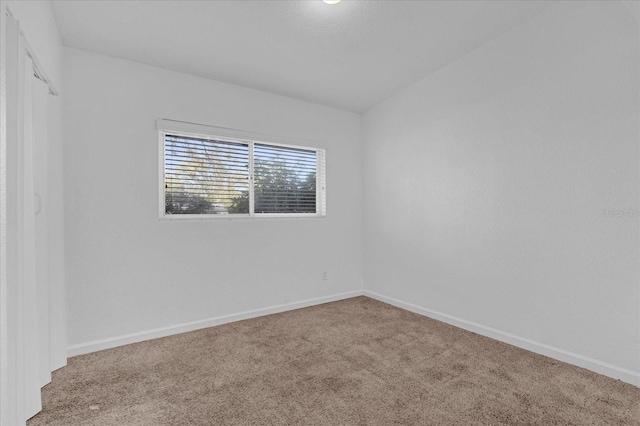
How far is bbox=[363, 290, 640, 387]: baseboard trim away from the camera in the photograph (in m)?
2.04

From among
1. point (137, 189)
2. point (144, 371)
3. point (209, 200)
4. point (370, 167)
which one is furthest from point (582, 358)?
point (137, 189)

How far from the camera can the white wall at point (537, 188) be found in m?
2.05

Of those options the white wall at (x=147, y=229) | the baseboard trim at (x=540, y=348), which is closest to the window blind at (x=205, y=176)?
the white wall at (x=147, y=229)

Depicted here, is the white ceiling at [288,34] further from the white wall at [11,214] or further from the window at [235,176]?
the window at [235,176]

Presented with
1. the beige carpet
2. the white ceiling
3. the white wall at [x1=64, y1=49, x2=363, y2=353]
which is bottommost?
the beige carpet

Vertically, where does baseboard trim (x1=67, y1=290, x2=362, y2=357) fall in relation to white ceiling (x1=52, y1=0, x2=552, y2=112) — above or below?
below

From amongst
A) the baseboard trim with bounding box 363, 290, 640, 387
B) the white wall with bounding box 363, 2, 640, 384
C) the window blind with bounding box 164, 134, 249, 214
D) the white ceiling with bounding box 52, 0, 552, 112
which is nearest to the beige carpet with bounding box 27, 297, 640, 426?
the baseboard trim with bounding box 363, 290, 640, 387

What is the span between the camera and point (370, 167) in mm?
4137

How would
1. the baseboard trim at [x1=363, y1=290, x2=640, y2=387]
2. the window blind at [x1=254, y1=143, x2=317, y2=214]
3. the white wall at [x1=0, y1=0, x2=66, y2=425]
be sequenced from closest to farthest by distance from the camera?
the white wall at [x1=0, y1=0, x2=66, y2=425]
the baseboard trim at [x1=363, y1=290, x2=640, y2=387]
the window blind at [x1=254, y1=143, x2=317, y2=214]

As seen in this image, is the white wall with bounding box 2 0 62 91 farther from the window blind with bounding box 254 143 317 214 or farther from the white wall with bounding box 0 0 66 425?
the window blind with bounding box 254 143 317 214

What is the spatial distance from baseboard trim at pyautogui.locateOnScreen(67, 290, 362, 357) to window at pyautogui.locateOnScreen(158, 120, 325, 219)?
1056 mm

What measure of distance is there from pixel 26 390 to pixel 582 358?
3.51 meters

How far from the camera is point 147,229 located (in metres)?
2.83

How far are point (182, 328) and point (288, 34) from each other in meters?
2.80
